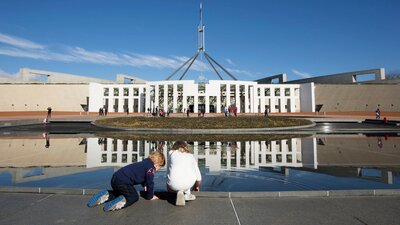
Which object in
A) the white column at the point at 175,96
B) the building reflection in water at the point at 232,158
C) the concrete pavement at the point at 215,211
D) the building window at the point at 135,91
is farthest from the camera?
the building window at the point at 135,91

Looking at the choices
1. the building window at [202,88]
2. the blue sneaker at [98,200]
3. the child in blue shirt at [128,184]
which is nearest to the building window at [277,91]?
the building window at [202,88]

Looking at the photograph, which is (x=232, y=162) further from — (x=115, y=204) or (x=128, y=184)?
(x=115, y=204)

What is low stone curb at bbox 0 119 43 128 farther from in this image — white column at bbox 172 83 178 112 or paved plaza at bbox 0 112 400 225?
white column at bbox 172 83 178 112

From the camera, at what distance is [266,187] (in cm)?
535

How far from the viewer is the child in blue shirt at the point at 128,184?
3984 millimetres

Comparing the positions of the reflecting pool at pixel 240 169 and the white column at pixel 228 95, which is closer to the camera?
the reflecting pool at pixel 240 169

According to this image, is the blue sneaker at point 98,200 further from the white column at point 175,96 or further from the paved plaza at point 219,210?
the white column at point 175,96

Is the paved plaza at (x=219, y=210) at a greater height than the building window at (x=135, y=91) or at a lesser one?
lesser

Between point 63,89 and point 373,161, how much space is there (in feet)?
211

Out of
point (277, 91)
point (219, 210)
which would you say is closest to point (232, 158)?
point (219, 210)

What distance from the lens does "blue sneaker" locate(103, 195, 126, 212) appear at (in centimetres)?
383

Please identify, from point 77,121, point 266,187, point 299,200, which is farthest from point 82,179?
point 77,121

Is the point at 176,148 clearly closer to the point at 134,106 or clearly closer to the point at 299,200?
the point at 299,200

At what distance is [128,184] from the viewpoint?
409cm
